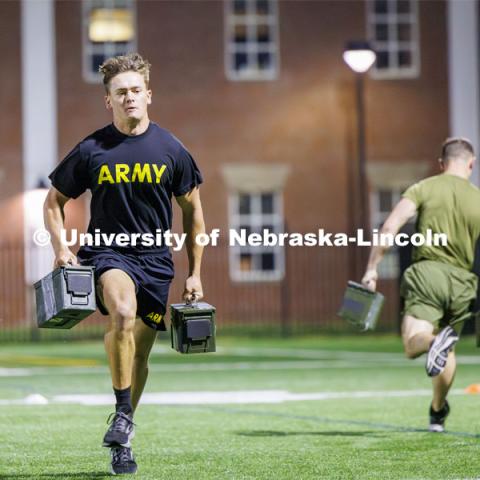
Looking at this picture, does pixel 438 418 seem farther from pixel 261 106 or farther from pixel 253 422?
pixel 261 106

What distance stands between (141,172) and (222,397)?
6030 millimetres

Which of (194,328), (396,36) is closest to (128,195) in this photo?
(194,328)

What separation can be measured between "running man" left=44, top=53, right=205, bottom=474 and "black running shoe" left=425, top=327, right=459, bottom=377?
1.73 metres

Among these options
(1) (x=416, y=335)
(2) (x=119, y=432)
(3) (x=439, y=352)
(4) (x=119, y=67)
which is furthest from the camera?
(1) (x=416, y=335)

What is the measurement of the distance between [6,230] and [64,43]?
174 inches

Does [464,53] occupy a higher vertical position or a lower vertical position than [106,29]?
lower

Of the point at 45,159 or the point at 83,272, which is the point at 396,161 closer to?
the point at 45,159

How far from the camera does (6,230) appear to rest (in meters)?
31.3

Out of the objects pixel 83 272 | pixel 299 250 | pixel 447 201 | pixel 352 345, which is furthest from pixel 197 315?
pixel 299 250

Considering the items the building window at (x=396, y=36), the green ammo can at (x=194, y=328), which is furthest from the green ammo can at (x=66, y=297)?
the building window at (x=396, y=36)

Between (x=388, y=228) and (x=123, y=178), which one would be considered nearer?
(x=123, y=178)

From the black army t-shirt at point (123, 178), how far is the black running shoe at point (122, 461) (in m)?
1.19

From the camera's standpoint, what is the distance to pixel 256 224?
32.5 meters

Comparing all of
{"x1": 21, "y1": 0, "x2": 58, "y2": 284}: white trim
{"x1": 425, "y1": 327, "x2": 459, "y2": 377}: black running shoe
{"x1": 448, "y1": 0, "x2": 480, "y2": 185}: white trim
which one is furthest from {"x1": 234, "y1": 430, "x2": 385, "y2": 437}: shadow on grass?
{"x1": 448, "y1": 0, "x2": 480, "y2": 185}: white trim
